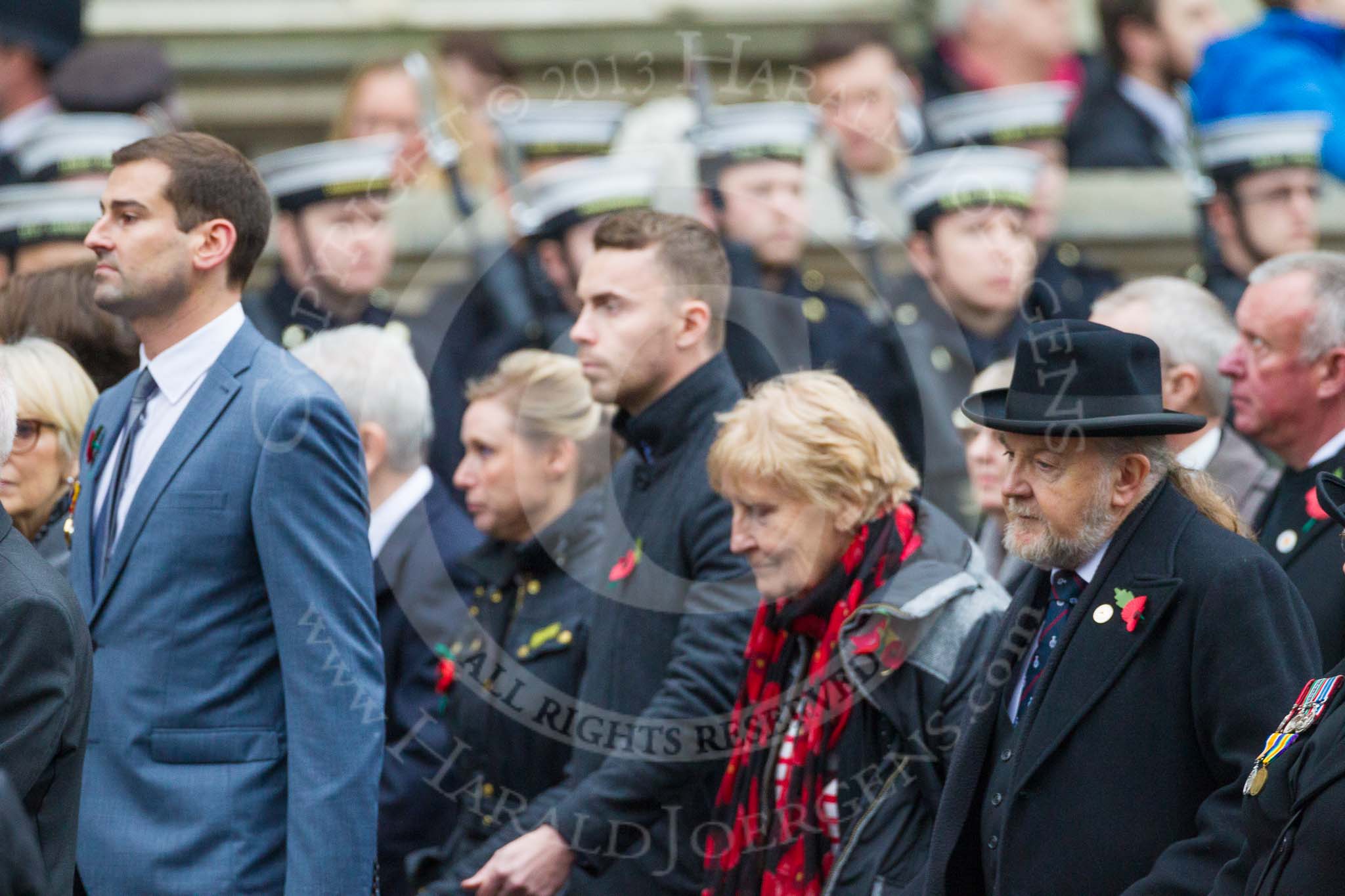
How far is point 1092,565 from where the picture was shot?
3598 millimetres

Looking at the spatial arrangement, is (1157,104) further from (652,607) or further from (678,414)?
(652,607)

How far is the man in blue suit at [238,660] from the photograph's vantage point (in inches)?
147

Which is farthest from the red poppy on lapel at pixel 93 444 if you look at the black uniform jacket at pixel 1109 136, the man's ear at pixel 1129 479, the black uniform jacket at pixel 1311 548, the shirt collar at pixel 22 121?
the black uniform jacket at pixel 1109 136

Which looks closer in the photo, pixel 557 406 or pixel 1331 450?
pixel 1331 450

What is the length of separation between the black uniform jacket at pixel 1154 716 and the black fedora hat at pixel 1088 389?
0.15 metres

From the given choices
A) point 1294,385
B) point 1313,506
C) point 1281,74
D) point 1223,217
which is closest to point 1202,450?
point 1294,385

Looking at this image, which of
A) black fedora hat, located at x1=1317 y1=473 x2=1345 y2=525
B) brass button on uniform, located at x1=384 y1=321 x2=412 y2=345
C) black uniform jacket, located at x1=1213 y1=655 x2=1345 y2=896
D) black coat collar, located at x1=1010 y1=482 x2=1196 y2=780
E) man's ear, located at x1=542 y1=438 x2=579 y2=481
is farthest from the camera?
brass button on uniform, located at x1=384 y1=321 x2=412 y2=345

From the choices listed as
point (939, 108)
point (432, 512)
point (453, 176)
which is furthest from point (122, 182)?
point (939, 108)

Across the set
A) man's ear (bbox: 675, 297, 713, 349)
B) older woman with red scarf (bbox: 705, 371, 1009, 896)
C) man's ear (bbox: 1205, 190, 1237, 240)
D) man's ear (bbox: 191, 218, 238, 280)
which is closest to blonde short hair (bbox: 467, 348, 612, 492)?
man's ear (bbox: 675, 297, 713, 349)

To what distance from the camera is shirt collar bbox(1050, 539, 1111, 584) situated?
11.7 ft

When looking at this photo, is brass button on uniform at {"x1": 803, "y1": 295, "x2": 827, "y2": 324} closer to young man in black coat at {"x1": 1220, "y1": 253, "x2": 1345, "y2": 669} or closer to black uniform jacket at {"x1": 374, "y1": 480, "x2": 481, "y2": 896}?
black uniform jacket at {"x1": 374, "y1": 480, "x2": 481, "y2": 896}

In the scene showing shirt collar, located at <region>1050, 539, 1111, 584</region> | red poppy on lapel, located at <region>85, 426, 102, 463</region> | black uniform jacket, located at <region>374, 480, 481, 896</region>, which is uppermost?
red poppy on lapel, located at <region>85, 426, 102, 463</region>

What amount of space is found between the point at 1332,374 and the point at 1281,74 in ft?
12.2

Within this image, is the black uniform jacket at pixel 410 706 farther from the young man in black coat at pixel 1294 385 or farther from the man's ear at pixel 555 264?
the man's ear at pixel 555 264
